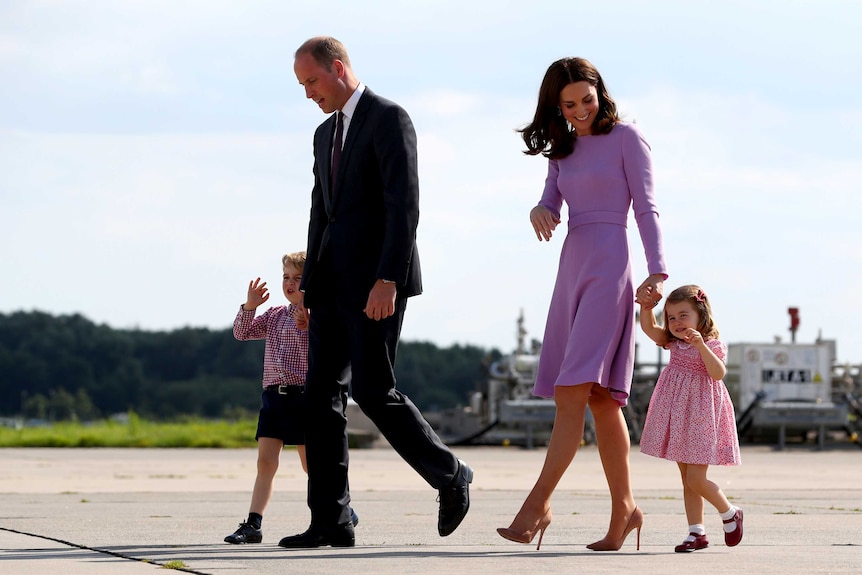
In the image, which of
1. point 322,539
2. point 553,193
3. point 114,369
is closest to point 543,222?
point 553,193

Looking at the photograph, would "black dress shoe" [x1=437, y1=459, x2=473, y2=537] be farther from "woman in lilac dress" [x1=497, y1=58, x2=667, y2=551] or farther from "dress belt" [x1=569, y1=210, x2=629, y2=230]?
"dress belt" [x1=569, y1=210, x2=629, y2=230]

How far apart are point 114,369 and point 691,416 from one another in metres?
109

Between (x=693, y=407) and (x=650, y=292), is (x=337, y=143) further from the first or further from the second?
(x=693, y=407)

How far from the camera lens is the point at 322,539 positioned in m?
5.86

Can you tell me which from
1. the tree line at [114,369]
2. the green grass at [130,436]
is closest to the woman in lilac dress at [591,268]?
the green grass at [130,436]

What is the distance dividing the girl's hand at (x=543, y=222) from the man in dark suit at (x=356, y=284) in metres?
0.49

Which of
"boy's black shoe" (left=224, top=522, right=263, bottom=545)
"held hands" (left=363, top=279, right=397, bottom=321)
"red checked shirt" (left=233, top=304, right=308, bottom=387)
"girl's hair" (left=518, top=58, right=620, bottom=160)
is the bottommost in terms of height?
"boy's black shoe" (left=224, top=522, right=263, bottom=545)

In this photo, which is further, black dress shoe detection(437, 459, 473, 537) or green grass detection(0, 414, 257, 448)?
green grass detection(0, 414, 257, 448)

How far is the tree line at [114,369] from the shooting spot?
103m

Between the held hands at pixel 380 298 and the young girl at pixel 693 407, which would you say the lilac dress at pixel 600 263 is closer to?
the young girl at pixel 693 407

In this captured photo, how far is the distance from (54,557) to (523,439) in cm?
2210

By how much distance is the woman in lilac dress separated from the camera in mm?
5754

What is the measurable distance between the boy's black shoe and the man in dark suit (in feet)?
1.30

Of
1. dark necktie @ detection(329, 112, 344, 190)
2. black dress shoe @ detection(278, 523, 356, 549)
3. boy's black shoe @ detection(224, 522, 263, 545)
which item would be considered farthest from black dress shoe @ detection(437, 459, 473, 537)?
dark necktie @ detection(329, 112, 344, 190)
